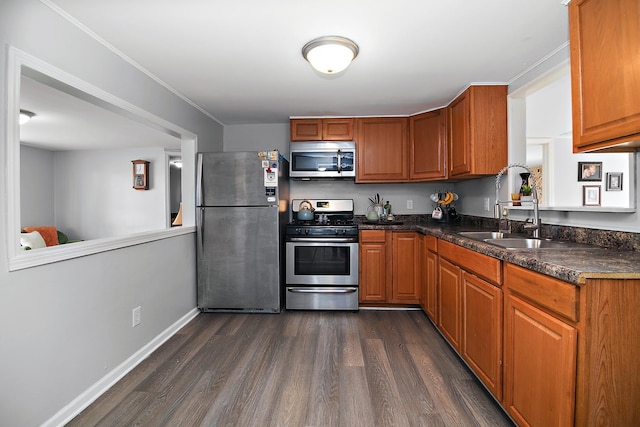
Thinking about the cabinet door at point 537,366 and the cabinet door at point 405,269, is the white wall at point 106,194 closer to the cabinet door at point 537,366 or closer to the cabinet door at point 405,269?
the cabinet door at point 405,269

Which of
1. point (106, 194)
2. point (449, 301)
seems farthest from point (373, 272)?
point (106, 194)

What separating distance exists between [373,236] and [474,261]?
4.55 feet

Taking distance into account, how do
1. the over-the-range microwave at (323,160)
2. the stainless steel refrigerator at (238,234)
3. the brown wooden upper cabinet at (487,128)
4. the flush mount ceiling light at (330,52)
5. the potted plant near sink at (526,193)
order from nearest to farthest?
the flush mount ceiling light at (330,52) < the potted plant near sink at (526,193) < the brown wooden upper cabinet at (487,128) < the stainless steel refrigerator at (238,234) < the over-the-range microwave at (323,160)

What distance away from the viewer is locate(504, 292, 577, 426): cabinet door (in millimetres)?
1109

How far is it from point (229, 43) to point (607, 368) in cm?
241

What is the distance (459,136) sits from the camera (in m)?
2.81

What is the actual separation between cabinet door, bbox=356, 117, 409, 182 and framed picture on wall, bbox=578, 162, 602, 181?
59.7 inches

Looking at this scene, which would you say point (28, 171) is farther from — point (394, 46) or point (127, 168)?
point (394, 46)

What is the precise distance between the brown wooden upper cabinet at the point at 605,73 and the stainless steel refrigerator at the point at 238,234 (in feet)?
7.61

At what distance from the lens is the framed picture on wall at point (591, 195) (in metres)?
1.98

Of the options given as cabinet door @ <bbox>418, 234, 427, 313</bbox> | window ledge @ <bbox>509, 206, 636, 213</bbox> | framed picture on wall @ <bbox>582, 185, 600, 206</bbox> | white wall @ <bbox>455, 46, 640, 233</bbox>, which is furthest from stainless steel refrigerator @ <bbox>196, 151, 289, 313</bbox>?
framed picture on wall @ <bbox>582, 185, 600, 206</bbox>

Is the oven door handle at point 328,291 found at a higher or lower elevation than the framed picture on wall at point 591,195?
lower

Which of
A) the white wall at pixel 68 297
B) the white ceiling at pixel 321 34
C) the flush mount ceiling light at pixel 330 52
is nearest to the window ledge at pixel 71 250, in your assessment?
the white wall at pixel 68 297

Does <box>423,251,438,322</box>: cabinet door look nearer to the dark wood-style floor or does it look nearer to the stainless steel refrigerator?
the dark wood-style floor
